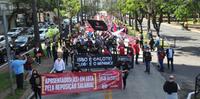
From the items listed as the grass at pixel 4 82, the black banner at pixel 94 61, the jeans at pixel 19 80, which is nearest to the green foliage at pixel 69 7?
the grass at pixel 4 82

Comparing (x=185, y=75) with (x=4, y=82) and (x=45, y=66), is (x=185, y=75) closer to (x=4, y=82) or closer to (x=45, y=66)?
(x=45, y=66)

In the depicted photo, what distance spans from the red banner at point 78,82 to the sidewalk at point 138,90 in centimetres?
232

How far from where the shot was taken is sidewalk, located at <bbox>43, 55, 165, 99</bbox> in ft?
55.0

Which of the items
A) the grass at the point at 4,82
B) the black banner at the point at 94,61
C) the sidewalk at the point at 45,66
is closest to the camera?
the black banner at the point at 94,61

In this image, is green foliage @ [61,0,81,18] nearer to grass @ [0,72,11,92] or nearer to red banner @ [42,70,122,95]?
grass @ [0,72,11,92]

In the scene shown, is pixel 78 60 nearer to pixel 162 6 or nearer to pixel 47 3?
pixel 162 6

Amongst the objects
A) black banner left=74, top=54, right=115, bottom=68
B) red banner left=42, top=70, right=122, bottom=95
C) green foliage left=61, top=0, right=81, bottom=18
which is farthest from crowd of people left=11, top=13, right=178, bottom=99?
green foliage left=61, top=0, right=81, bottom=18

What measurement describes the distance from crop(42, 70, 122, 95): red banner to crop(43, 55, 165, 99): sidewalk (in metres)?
2.32

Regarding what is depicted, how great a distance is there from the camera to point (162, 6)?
40.3m

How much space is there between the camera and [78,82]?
14289mm

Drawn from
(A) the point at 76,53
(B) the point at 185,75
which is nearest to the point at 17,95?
(A) the point at 76,53

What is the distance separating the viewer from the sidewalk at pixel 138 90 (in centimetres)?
1675

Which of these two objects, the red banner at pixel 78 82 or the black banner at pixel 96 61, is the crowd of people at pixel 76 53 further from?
the red banner at pixel 78 82

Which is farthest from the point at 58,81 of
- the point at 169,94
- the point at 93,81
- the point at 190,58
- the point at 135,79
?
the point at 190,58
